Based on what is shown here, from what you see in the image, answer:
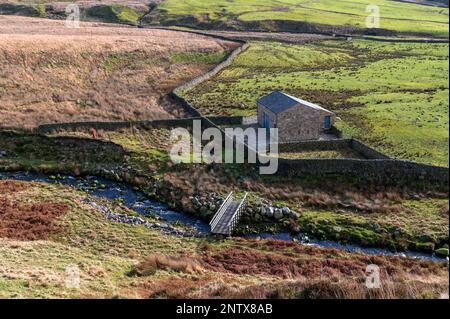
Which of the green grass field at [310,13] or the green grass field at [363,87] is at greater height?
the green grass field at [310,13]

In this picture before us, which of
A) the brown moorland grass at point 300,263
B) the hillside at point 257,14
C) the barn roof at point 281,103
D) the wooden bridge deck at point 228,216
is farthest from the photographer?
the hillside at point 257,14

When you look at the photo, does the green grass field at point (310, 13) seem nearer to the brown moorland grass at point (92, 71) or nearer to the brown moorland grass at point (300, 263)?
the brown moorland grass at point (92, 71)

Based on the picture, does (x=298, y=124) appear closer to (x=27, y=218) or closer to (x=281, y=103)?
(x=281, y=103)

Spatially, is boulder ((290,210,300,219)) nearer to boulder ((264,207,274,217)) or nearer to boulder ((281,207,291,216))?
boulder ((281,207,291,216))

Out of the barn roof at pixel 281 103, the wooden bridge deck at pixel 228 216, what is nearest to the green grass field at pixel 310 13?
the barn roof at pixel 281 103

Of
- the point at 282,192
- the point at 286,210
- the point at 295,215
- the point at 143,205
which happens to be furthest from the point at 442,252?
the point at 143,205

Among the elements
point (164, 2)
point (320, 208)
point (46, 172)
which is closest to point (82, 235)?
point (46, 172)

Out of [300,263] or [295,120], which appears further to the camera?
[295,120]
